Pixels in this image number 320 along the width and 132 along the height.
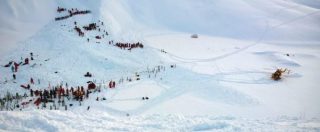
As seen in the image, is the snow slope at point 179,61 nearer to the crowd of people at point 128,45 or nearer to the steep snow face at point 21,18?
the steep snow face at point 21,18

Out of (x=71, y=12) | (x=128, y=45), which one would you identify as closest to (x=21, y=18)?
(x=71, y=12)

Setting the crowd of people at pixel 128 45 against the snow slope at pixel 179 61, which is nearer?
the snow slope at pixel 179 61

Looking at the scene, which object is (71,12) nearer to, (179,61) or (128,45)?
(128,45)

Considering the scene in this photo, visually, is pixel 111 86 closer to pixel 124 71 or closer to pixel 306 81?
pixel 124 71

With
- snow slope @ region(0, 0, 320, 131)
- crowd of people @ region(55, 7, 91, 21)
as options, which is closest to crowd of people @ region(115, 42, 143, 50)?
snow slope @ region(0, 0, 320, 131)

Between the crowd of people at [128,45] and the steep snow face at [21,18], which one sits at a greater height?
the steep snow face at [21,18]

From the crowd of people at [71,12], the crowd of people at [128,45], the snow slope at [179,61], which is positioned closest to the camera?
the snow slope at [179,61]

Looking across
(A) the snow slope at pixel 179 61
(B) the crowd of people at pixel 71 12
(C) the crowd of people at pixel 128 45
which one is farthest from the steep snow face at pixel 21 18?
(C) the crowd of people at pixel 128 45

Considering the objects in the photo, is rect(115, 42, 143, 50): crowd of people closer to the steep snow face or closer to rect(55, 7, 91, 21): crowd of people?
rect(55, 7, 91, 21): crowd of people
